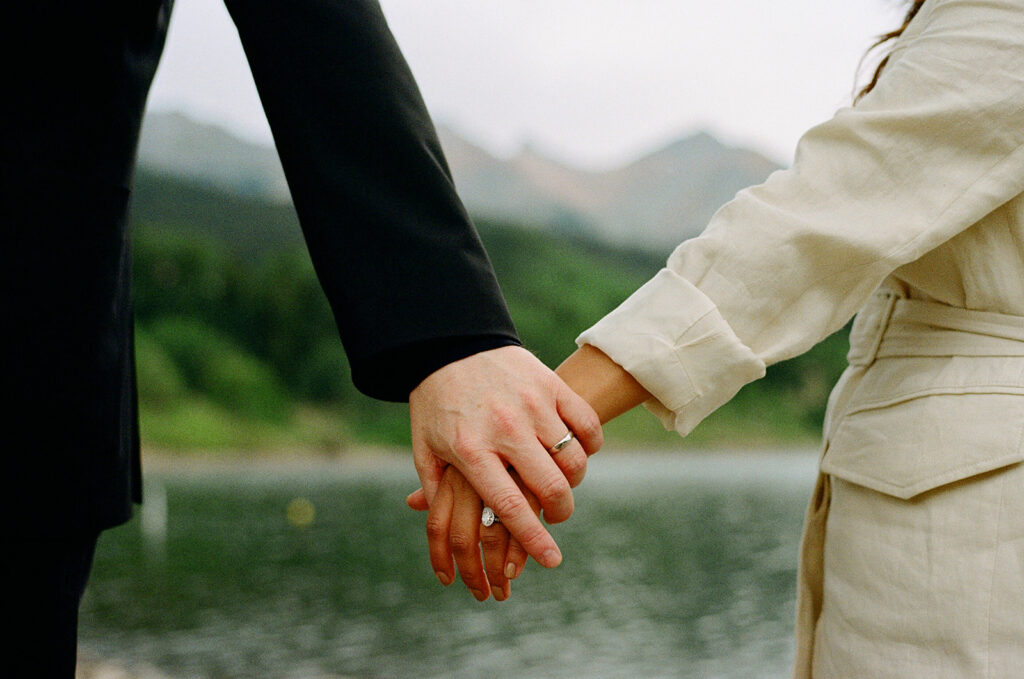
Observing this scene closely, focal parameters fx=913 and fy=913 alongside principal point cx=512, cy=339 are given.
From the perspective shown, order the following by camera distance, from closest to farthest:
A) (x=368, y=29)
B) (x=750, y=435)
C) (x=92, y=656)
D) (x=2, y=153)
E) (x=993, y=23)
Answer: (x=2, y=153) → (x=368, y=29) → (x=993, y=23) → (x=92, y=656) → (x=750, y=435)

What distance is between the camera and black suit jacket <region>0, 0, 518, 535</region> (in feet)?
3.08

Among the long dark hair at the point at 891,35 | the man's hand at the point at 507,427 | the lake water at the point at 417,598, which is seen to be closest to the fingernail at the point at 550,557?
the man's hand at the point at 507,427

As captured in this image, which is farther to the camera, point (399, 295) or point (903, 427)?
point (903, 427)

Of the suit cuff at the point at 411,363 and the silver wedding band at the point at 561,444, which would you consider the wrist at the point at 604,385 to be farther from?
the suit cuff at the point at 411,363

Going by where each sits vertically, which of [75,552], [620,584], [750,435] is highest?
[75,552]

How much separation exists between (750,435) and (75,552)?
63849 millimetres

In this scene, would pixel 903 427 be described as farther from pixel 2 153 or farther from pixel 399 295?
pixel 2 153

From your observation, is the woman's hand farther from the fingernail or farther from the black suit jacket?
the black suit jacket

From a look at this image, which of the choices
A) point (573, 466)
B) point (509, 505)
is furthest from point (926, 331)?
point (509, 505)

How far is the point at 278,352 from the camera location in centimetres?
6569

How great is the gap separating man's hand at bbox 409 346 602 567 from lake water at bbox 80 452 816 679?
1274cm

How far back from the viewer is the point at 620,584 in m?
21.7

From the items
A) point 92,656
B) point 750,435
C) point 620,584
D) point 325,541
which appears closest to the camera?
point 92,656

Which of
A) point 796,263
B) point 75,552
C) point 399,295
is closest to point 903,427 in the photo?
point 796,263
